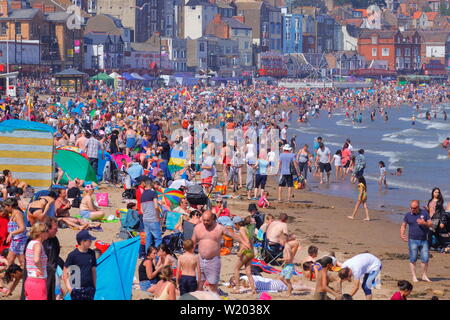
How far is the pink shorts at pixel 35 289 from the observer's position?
8.41 metres

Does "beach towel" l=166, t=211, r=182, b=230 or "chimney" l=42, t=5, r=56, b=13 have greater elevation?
"chimney" l=42, t=5, r=56, b=13

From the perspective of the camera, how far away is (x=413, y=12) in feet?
617

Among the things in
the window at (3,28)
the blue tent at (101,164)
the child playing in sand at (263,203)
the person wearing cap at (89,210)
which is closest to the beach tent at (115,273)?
the person wearing cap at (89,210)

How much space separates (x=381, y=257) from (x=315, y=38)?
11948cm

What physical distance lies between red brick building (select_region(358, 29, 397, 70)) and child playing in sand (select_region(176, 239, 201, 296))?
124 m

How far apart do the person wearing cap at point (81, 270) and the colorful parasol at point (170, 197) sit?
6047 millimetres

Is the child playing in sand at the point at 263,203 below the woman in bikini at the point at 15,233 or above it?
below

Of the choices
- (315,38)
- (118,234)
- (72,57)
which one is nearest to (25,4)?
(72,57)

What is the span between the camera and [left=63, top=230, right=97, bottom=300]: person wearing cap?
8.76 m

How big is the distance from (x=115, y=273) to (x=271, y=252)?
403cm

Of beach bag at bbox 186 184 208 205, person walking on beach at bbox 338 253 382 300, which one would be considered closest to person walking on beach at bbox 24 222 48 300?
person walking on beach at bbox 338 253 382 300

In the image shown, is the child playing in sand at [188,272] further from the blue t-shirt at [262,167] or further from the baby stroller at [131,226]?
the blue t-shirt at [262,167]

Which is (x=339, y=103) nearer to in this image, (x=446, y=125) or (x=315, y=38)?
(x=446, y=125)

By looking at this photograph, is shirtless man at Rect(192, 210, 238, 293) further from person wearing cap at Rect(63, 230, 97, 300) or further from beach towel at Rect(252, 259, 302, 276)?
beach towel at Rect(252, 259, 302, 276)
